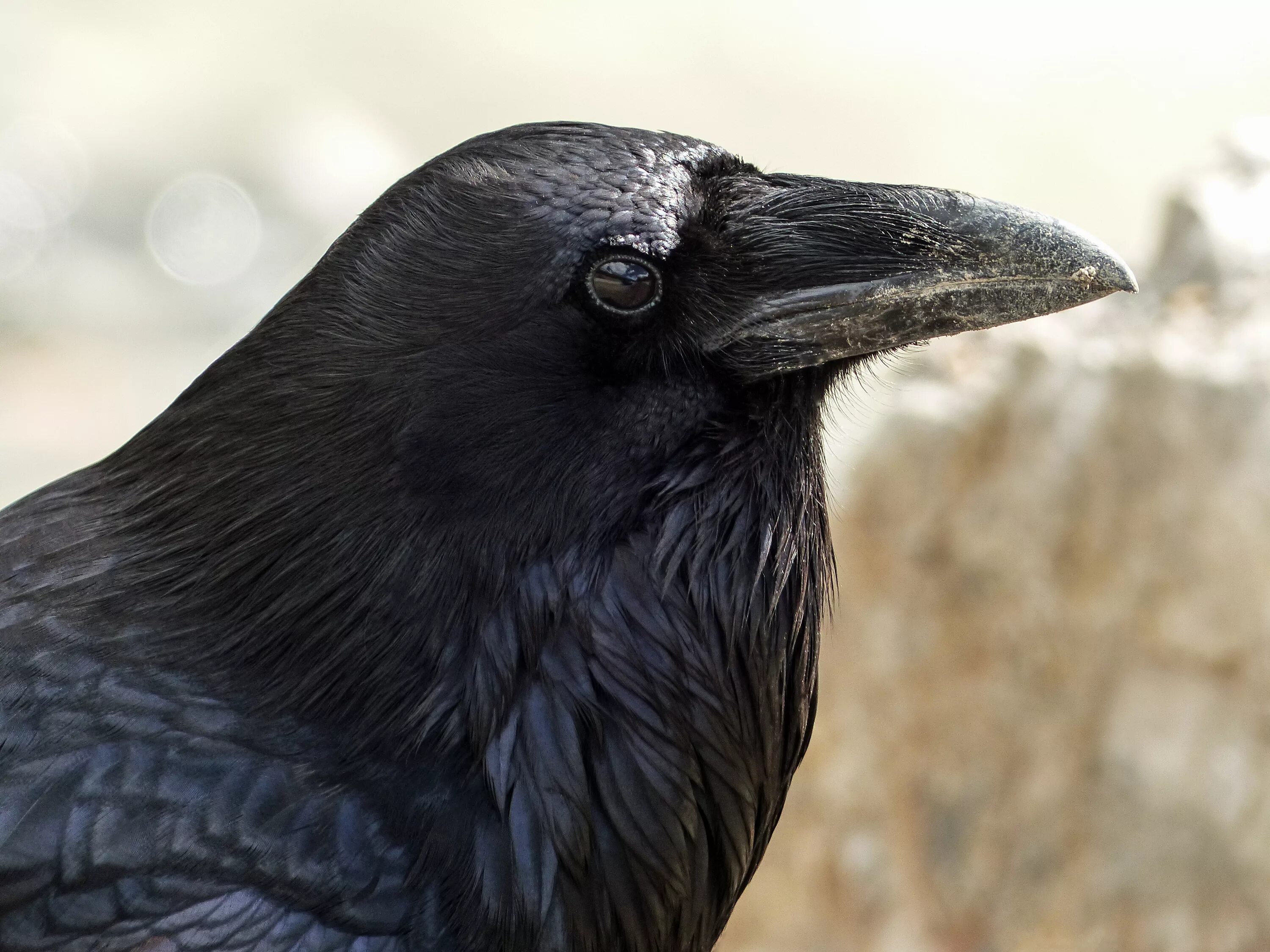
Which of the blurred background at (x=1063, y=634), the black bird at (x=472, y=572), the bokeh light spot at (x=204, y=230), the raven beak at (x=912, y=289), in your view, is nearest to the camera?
the black bird at (x=472, y=572)

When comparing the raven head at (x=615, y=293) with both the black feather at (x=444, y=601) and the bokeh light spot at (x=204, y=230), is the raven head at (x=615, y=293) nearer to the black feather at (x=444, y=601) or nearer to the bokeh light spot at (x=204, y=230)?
the black feather at (x=444, y=601)

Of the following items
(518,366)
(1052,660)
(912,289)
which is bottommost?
(518,366)

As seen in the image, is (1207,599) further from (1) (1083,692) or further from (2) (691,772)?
(2) (691,772)

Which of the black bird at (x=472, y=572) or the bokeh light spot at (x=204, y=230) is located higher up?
the bokeh light spot at (x=204, y=230)

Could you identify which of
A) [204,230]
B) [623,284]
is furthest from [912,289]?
[204,230]

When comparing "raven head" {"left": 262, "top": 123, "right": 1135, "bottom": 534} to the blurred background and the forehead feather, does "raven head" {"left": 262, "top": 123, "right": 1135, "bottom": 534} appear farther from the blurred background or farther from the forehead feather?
the blurred background

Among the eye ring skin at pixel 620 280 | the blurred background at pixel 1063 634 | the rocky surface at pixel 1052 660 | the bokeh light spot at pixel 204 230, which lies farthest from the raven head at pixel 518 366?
the bokeh light spot at pixel 204 230

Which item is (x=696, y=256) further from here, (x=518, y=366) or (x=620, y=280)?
(x=518, y=366)

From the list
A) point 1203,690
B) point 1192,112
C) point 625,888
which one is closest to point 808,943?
point 1203,690

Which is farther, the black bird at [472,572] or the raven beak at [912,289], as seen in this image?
the raven beak at [912,289]
